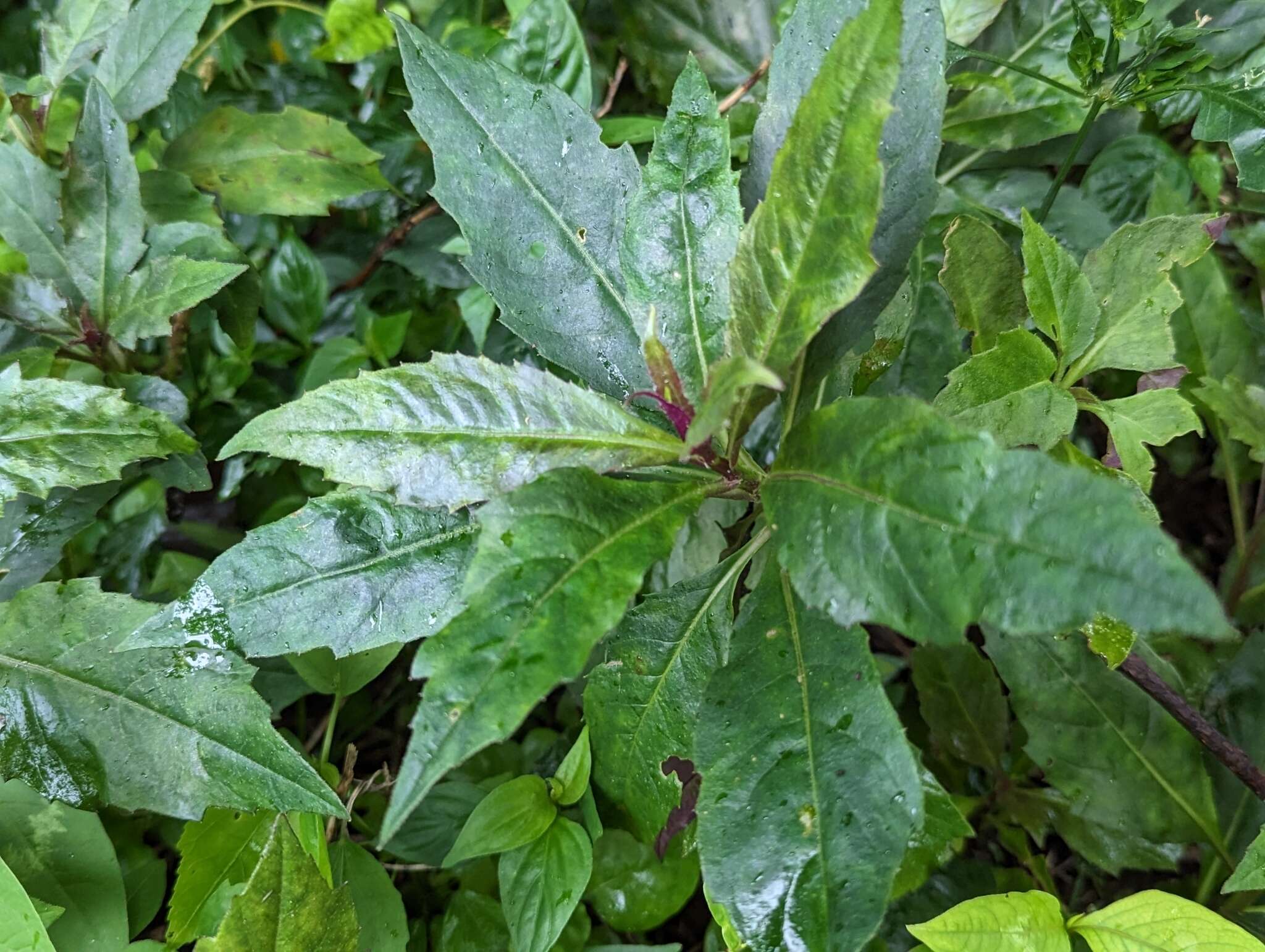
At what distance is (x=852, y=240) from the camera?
647mm

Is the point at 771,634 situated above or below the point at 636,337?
below

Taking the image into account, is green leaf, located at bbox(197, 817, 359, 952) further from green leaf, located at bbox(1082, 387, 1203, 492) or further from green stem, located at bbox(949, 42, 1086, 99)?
green stem, located at bbox(949, 42, 1086, 99)

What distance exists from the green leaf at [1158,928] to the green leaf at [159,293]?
1.34 meters

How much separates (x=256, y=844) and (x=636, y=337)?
2.74ft

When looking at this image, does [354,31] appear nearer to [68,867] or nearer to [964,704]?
[68,867]

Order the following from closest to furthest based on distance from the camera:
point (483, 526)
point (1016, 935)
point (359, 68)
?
point (483, 526) → point (1016, 935) → point (359, 68)

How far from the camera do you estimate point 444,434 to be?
737mm

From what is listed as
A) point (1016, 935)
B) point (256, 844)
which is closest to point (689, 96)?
point (1016, 935)

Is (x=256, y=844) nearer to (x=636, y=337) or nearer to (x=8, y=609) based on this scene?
Result: (x=8, y=609)

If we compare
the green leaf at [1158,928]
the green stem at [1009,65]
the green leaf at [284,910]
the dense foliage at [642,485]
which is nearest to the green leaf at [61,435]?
the dense foliage at [642,485]

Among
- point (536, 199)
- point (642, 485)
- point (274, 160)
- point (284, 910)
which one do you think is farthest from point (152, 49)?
point (284, 910)

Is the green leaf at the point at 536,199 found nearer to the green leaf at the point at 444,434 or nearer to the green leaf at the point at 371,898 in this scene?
the green leaf at the point at 444,434

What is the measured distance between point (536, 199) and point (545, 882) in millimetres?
824

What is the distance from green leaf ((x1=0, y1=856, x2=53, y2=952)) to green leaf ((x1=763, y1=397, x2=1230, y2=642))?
37.5 inches
